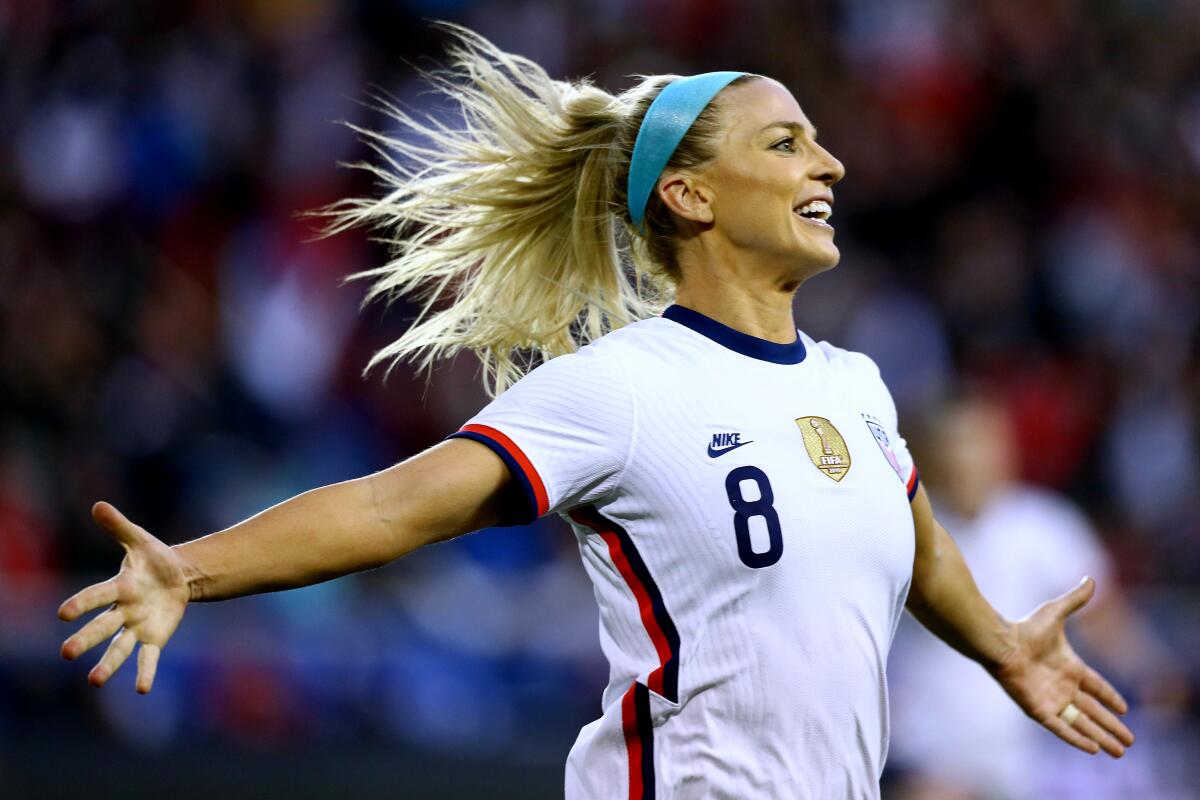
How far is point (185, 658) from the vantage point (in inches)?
304

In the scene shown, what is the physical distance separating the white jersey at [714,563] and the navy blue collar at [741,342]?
0.08m

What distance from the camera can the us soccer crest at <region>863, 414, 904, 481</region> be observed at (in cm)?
348

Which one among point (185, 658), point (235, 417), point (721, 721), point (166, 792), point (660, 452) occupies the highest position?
point (660, 452)

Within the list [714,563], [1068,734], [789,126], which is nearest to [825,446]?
[714,563]

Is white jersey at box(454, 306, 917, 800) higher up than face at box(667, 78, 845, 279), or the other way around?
face at box(667, 78, 845, 279)

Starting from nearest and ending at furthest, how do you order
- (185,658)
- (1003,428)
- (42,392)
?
1. (185,658)
2. (1003,428)
3. (42,392)

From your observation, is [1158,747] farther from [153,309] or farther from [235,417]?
[153,309]

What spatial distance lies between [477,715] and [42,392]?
3.01 meters

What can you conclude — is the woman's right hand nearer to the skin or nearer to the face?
the skin

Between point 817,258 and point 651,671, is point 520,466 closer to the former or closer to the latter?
point 651,671

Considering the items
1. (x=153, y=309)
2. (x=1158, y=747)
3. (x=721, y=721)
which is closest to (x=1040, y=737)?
(x=1158, y=747)

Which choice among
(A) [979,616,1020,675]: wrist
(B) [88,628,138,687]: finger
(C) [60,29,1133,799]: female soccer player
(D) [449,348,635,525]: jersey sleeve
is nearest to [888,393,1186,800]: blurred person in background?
(A) [979,616,1020,675]: wrist

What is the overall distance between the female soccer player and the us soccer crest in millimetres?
11

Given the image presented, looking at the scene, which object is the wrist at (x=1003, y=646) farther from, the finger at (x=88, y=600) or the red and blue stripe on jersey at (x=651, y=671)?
the finger at (x=88, y=600)
